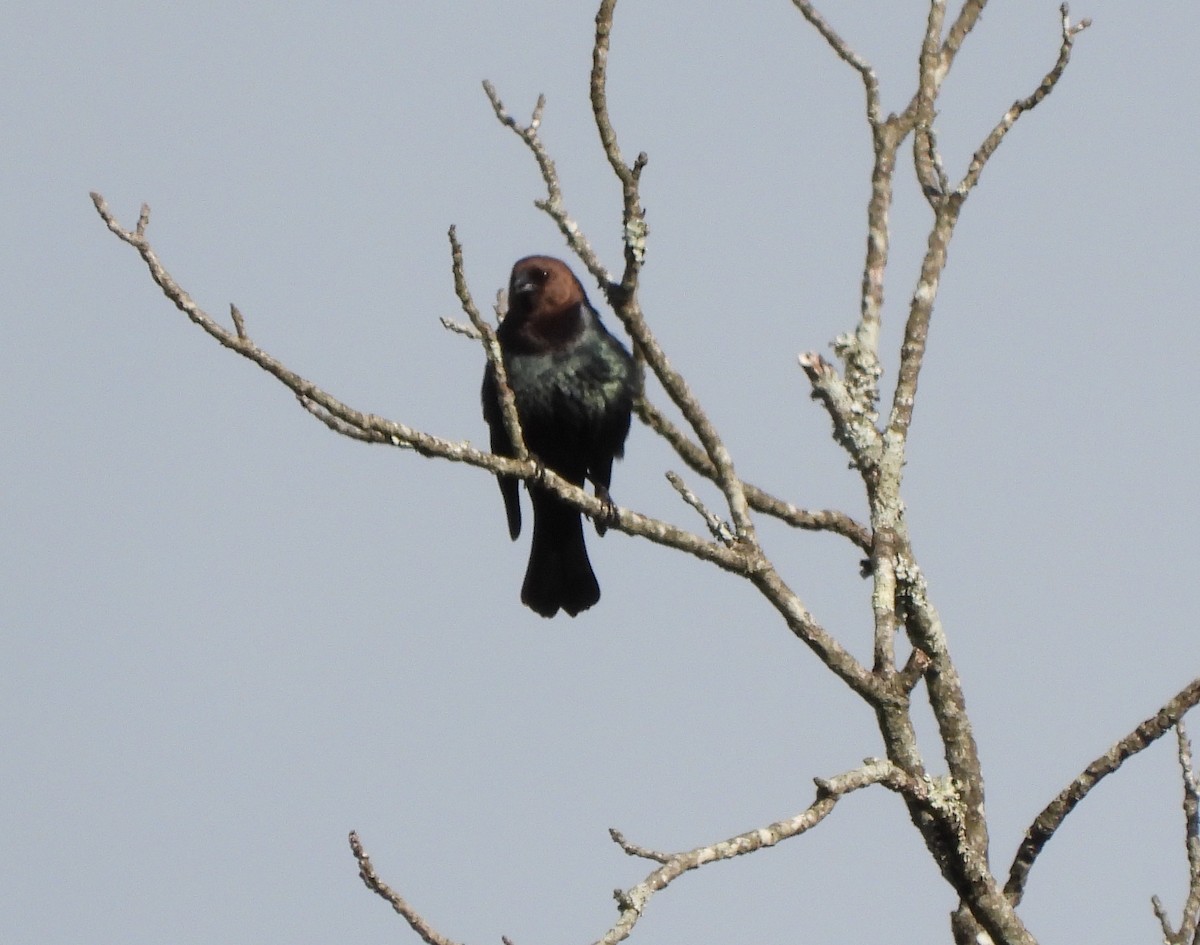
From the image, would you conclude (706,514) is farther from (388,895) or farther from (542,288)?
(542,288)

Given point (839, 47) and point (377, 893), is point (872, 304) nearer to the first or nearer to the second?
point (839, 47)

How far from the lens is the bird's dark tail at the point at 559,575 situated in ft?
26.1

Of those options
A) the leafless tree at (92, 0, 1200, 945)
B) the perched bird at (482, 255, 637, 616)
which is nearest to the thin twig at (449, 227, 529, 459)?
the leafless tree at (92, 0, 1200, 945)

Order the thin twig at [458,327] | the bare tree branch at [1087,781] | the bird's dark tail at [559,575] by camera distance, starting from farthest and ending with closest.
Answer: the bird's dark tail at [559,575]
the thin twig at [458,327]
the bare tree branch at [1087,781]

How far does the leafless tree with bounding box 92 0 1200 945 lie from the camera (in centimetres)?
409

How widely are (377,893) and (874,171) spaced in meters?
2.74

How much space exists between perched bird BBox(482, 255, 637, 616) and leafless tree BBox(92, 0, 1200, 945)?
2.08m

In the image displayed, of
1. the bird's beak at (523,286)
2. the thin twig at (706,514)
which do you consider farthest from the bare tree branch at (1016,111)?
the bird's beak at (523,286)

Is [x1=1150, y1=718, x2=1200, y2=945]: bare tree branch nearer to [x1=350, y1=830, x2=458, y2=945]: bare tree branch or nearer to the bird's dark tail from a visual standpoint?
[x1=350, y1=830, x2=458, y2=945]: bare tree branch

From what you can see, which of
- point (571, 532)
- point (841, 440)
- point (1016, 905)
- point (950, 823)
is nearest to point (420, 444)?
point (841, 440)

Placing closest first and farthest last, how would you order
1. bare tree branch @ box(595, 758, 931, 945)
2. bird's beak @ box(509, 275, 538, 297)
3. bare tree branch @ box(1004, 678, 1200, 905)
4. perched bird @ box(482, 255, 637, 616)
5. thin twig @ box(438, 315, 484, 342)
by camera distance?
bare tree branch @ box(595, 758, 931, 945) < bare tree branch @ box(1004, 678, 1200, 905) < thin twig @ box(438, 315, 484, 342) < perched bird @ box(482, 255, 637, 616) < bird's beak @ box(509, 275, 538, 297)

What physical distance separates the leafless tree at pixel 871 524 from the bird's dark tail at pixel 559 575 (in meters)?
2.83

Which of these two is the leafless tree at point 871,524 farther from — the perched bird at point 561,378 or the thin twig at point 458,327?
the perched bird at point 561,378

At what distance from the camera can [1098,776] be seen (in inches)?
162
